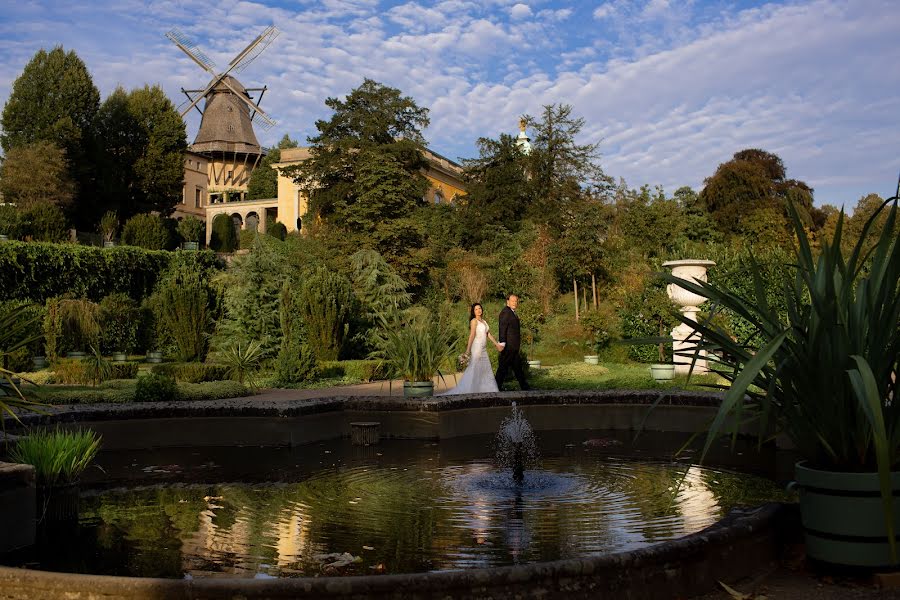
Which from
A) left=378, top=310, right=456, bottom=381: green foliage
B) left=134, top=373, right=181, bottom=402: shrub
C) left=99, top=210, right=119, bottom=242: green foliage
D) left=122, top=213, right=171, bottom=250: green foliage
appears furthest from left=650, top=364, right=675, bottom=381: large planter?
left=99, top=210, right=119, bottom=242: green foliage

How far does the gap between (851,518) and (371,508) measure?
3.17 meters

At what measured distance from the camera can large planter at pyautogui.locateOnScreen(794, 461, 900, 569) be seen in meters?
3.46

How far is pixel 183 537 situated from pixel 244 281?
53.6 ft

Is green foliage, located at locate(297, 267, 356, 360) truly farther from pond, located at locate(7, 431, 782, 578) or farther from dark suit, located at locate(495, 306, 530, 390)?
pond, located at locate(7, 431, 782, 578)

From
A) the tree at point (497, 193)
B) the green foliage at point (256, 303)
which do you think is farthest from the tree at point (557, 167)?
the green foliage at point (256, 303)

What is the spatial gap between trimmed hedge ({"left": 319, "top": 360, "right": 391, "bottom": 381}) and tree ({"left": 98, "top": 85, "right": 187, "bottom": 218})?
2877cm

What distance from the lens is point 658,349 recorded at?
64.8 feet

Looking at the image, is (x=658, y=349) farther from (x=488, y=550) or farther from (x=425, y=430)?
(x=488, y=550)

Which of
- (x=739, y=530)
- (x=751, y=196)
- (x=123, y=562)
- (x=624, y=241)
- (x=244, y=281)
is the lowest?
(x=123, y=562)

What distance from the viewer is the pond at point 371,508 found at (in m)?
4.33

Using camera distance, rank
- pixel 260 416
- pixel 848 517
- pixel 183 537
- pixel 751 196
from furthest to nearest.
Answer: pixel 751 196 → pixel 260 416 → pixel 183 537 → pixel 848 517

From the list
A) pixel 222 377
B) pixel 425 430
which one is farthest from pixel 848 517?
pixel 222 377

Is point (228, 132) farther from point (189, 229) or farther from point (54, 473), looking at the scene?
point (54, 473)

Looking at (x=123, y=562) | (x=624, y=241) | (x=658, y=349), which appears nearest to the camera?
(x=123, y=562)
